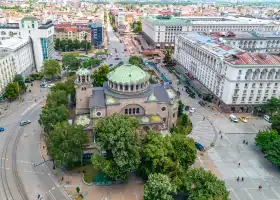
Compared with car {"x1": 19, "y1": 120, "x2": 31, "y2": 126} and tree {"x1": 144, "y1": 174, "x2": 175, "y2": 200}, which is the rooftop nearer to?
tree {"x1": 144, "y1": 174, "x2": 175, "y2": 200}

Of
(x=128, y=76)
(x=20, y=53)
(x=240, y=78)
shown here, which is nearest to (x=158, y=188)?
(x=128, y=76)

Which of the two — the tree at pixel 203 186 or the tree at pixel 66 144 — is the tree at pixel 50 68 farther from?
the tree at pixel 203 186

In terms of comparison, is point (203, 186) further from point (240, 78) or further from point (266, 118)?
point (266, 118)

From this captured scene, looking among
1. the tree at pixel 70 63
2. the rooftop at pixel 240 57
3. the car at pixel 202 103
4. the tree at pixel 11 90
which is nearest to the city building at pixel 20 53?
the tree at pixel 11 90

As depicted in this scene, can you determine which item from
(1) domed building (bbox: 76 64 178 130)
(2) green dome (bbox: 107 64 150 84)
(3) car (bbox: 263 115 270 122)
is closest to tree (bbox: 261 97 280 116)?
(3) car (bbox: 263 115 270 122)

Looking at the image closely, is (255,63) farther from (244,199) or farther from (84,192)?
(84,192)

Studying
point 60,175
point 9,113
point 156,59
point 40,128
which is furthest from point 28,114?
point 156,59
